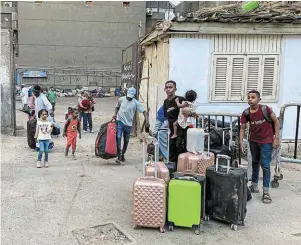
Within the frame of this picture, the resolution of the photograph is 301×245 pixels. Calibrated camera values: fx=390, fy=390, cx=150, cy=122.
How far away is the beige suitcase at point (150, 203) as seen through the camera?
477 centimetres

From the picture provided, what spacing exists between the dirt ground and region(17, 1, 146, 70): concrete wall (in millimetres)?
33044

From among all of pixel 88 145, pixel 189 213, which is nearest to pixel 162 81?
pixel 88 145

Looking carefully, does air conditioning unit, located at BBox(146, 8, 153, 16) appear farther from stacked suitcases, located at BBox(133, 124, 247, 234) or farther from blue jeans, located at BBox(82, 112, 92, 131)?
stacked suitcases, located at BBox(133, 124, 247, 234)

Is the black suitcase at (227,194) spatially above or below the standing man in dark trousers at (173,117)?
below

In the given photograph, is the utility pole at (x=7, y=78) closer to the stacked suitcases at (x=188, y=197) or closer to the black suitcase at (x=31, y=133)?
the black suitcase at (x=31, y=133)

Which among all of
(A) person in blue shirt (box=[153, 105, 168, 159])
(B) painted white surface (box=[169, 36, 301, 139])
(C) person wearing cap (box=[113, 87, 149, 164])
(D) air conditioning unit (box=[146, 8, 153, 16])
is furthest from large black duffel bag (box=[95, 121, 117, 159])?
(D) air conditioning unit (box=[146, 8, 153, 16])

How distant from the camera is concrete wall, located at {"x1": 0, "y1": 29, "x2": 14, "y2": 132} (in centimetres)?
1247

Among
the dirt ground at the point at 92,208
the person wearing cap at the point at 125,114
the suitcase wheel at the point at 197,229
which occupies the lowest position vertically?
the dirt ground at the point at 92,208

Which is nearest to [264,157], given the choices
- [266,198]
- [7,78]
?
[266,198]

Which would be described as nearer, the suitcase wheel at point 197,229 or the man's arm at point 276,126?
the suitcase wheel at point 197,229

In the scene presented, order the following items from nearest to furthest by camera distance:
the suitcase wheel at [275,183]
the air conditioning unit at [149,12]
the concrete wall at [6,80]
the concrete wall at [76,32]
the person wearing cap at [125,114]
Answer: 1. the suitcase wheel at [275,183]
2. the person wearing cap at [125,114]
3. the concrete wall at [6,80]
4. the concrete wall at [76,32]
5. the air conditioning unit at [149,12]

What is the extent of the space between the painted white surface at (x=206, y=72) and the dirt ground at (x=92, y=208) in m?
2.17

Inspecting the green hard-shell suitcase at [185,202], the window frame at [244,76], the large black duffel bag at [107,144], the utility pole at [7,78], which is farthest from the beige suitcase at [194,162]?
the utility pole at [7,78]

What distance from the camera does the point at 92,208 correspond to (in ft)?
18.6
